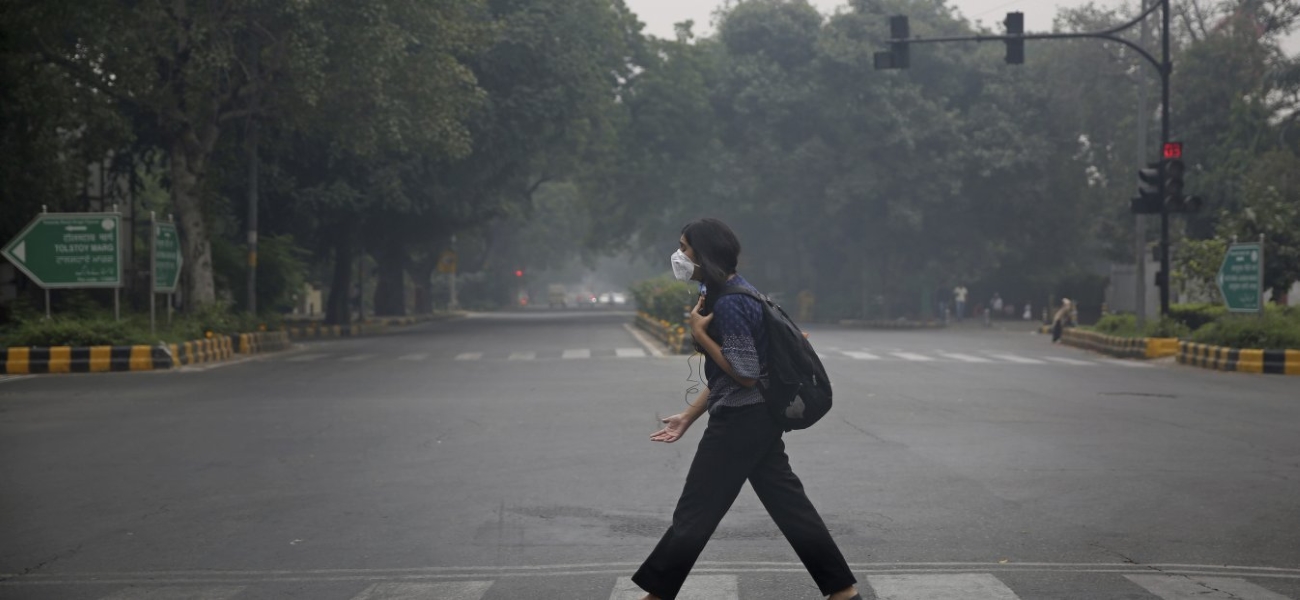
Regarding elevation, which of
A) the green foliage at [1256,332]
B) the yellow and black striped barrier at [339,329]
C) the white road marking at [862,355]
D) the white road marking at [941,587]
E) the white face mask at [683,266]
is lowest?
the yellow and black striped barrier at [339,329]

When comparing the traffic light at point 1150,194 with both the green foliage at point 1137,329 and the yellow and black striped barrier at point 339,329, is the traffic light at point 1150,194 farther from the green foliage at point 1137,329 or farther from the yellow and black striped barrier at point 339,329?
the yellow and black striped barrier at point 339,329

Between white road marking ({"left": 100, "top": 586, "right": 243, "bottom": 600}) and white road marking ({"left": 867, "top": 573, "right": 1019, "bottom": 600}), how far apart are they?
292 centimetres

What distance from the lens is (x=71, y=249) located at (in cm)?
2414

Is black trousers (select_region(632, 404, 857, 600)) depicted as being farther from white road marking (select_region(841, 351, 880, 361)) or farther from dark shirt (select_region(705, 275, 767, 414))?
white road marking (select_region(841, 351, 880, 361))

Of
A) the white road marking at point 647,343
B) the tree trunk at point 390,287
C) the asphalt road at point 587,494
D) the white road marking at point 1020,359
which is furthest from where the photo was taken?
the tree trunk at point 390,287

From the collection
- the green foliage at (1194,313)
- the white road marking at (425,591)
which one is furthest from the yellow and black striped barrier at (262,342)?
the white road marking at (425,591)

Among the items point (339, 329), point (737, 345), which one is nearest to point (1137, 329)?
point (339, 329)

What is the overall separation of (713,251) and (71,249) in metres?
21.1

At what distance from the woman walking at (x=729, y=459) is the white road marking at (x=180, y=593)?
1985 mm

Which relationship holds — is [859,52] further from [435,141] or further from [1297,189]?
[435,141]

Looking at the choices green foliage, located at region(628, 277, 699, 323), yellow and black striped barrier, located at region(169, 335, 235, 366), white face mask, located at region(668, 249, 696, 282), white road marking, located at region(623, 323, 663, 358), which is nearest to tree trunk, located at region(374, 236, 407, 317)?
white road marking, located at region(623, 323, 663, 358)

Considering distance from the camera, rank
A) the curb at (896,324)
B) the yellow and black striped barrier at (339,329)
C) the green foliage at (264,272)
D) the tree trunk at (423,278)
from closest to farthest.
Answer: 1. the green foliage at (264,272)
2. the yellow and black striped barrier at (339,329)
3. the curb at (896,324)
4. the tree trunk at (423,278)

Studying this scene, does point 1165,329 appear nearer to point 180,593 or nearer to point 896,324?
point 180,593

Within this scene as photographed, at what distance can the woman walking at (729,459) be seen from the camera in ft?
18.1
